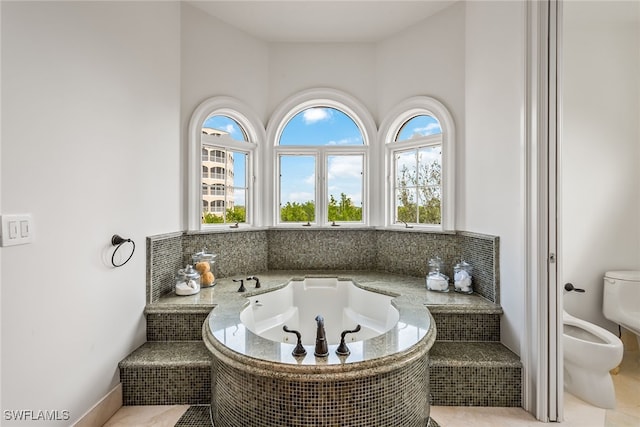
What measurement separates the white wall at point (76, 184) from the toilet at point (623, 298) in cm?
365

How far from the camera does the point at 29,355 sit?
1.24 m

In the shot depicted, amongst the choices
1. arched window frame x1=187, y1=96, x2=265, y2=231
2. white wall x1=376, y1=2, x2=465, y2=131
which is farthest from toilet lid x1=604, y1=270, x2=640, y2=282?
arched window frame x1=187, y1=96, x2=265, y2=231

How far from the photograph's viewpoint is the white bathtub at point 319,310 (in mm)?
2271

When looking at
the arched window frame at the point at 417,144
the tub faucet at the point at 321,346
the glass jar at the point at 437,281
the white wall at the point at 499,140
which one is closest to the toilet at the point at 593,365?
the white wall at the point at 499,140

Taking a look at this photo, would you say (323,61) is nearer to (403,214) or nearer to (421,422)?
(403,214)

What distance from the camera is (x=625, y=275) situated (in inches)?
89.7

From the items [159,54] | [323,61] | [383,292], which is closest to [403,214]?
[383,292]

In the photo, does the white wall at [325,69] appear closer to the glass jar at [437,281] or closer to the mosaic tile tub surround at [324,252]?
the mosaic tile tub surround at [324,252]

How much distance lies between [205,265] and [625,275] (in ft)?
11.4

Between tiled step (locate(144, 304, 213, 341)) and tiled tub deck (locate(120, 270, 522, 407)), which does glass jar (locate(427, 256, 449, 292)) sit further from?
tiled step (locate(144, 304, 213, 341))

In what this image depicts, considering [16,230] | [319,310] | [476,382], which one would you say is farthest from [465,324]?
[16,230]

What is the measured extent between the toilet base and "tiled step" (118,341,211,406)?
7.81 ft

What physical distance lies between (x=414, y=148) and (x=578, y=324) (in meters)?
1.88

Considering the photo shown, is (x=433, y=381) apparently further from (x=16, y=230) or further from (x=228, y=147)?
(x=228, y=147)
